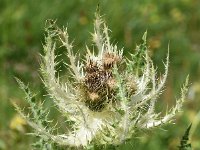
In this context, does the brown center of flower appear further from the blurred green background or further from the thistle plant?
the blurred green background

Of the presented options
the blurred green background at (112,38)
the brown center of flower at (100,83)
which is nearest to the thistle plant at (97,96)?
the brown center of flower at (100,83)

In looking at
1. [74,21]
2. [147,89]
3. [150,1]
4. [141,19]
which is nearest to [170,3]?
[150,1]

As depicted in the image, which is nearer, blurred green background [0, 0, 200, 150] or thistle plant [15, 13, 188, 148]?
thistle plant [15, 13, 188, 148]

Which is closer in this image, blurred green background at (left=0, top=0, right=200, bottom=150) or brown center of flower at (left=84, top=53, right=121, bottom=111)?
brown center of flower at (left=84, top=53, right=121, bottom=111)

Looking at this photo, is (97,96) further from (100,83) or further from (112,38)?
(112,38)

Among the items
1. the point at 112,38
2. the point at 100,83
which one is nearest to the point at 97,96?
the point at 100,83

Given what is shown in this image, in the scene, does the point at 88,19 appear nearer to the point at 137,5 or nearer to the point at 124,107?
the point at 137,5

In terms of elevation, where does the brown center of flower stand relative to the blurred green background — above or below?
below

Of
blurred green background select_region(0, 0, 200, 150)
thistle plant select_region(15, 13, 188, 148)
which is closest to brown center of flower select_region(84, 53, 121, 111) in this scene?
thistle plant select_region(15, 13, 188, 148)
